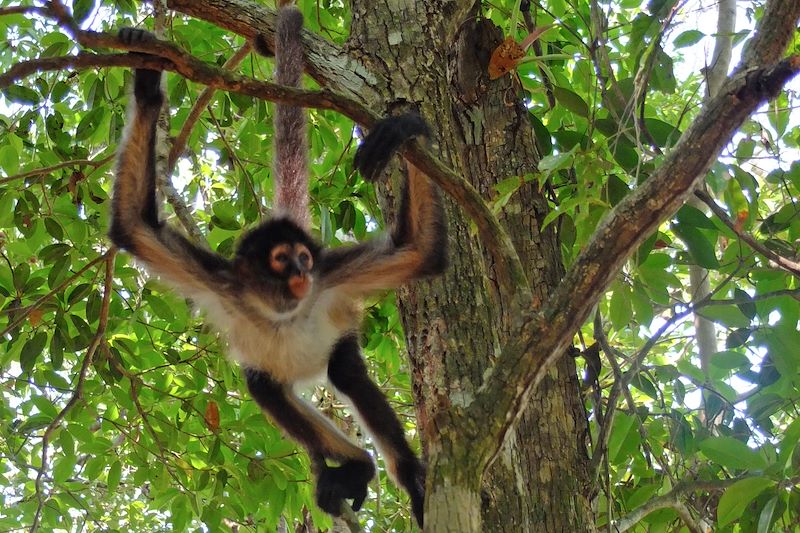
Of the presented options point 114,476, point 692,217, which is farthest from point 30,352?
point 692,217

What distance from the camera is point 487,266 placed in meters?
3.42

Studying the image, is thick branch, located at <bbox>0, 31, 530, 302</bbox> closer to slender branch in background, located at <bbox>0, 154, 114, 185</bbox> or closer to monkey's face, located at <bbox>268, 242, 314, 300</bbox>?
monkey's face, located at <bbox>268, 242, 314, 300</bbox>

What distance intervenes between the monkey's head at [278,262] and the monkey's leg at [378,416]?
1.80ft

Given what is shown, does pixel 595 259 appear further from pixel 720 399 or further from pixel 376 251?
pixel 720 399

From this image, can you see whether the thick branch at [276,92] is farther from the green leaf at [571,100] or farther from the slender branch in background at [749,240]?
the green leaf at [571,100]

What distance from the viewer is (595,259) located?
222 cm

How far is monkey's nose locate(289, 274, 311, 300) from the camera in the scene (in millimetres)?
4090

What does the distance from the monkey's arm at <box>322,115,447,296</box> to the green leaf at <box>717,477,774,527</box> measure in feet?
4.52

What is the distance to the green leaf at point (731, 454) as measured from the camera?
3.02m

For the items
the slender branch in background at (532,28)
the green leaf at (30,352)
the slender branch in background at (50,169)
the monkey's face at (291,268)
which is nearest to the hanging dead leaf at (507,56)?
the slender branch in background at (532,28)

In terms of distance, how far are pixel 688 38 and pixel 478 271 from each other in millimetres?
1356

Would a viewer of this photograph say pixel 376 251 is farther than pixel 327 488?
No

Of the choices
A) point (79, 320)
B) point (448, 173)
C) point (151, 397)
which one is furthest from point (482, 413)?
point (151, 397)

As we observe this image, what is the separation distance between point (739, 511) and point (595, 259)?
4.70 ft
